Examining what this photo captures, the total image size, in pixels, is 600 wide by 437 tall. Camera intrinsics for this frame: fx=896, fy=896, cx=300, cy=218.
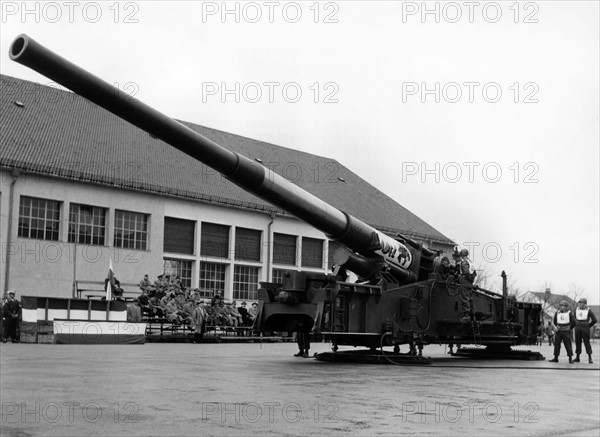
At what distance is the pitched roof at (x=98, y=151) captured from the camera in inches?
1464

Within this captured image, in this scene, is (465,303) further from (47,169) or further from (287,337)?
(47,169)

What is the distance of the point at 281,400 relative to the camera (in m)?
9.25

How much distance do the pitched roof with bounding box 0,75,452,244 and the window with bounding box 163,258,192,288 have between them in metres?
3.05

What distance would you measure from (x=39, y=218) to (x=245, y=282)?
12410 mm

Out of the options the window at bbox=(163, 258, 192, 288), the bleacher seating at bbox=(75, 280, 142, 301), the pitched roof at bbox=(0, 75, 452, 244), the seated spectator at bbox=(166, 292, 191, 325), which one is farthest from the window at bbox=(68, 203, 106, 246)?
the seated spectator at bbox=(166, 292, 191, 325)

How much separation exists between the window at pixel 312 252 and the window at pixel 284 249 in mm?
772

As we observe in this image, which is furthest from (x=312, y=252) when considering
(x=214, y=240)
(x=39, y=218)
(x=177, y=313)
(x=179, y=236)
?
(x=177, y=313)

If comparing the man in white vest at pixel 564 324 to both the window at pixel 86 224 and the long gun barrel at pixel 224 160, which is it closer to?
the long gun barrel at pixel 224 160

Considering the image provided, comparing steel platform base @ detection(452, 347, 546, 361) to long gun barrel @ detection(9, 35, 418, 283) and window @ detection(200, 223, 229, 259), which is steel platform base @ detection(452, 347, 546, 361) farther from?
window @ detection(200, 223, 229, 259)

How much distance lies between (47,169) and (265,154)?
1754 cm

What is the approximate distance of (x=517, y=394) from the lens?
10711 millimetres

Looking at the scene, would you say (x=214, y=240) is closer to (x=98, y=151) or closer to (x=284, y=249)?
(x=284, y=249)

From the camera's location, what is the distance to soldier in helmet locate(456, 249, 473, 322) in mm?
18406

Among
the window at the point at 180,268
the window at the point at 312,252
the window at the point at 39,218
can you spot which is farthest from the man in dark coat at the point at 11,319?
the window at the point at 312,252
